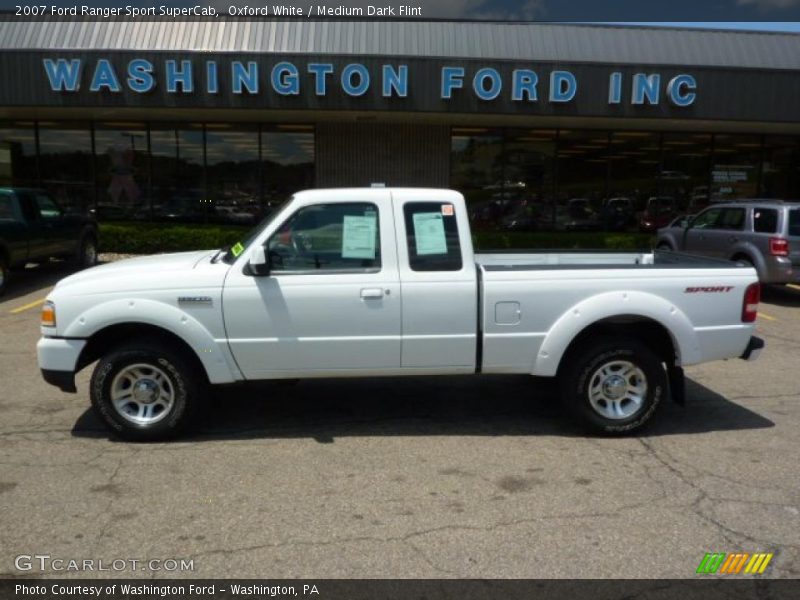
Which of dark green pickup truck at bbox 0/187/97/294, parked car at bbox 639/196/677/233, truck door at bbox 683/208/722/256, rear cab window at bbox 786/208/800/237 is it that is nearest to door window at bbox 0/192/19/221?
dark green pickup truck at bbox 0/187/97/294

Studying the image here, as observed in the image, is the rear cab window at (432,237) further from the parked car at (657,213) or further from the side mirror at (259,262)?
the parked car at (657,213)

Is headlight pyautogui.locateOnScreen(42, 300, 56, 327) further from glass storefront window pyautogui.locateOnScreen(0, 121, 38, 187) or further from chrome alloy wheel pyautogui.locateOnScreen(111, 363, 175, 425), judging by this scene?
glass storefront window pyautogui.locateOnScreen(0, 121, 38, 187)

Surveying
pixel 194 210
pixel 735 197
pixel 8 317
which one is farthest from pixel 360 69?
pixel 735 197

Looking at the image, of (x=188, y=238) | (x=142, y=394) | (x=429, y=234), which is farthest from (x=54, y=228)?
(x=429, y=234)

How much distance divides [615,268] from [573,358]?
743 mm

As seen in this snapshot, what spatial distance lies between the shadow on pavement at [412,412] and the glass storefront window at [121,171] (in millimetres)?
12802

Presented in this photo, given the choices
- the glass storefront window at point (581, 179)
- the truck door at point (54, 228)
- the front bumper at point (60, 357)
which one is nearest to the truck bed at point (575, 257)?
the front bumper at point (60, 357)

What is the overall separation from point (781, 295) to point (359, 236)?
399 inches

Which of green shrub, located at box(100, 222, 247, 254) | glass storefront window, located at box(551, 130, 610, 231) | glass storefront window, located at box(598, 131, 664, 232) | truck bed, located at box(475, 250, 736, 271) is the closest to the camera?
truck bed, located at box(475, 250, 736, 271)

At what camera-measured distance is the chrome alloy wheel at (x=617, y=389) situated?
5.13 meters

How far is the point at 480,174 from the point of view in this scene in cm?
1791

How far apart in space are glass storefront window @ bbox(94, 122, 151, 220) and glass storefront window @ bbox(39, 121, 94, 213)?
9.6 inches

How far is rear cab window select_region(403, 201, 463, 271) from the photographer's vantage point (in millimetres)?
5012
